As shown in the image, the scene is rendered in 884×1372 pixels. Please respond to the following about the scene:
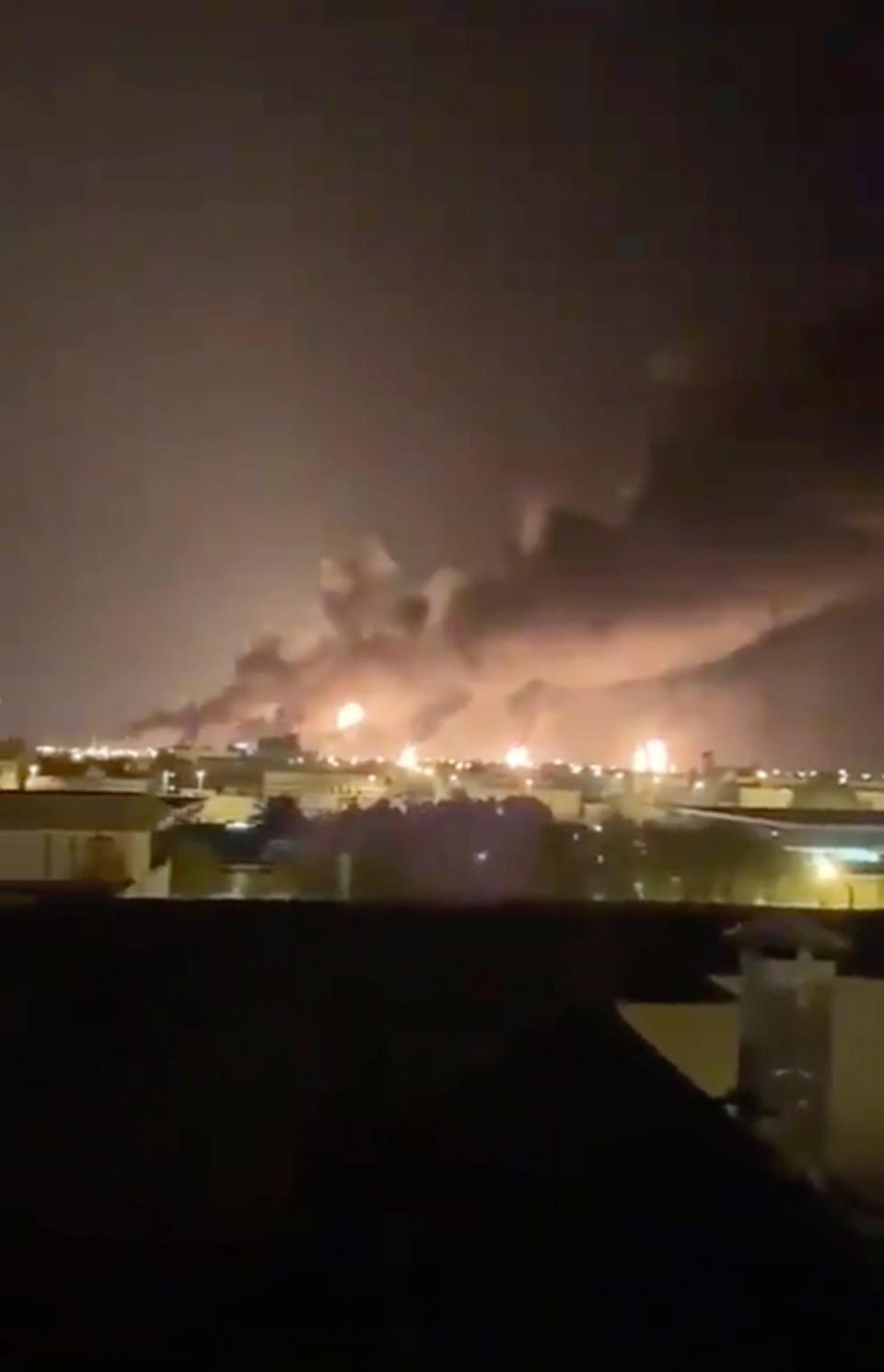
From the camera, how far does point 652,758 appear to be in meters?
40.9

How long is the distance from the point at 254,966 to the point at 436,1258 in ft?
13.7

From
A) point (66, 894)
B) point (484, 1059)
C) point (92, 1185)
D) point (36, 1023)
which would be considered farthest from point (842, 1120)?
point (66, 894)

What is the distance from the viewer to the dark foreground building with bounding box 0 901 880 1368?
3697 mm

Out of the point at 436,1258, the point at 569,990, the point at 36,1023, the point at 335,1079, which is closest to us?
the point at 436,1258

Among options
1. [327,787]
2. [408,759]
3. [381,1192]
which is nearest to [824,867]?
[381,1192]

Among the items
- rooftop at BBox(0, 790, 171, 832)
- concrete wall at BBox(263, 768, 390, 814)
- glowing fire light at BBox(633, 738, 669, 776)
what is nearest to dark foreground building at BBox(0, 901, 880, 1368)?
rooftop at BBox(0, 790, 171, 832)

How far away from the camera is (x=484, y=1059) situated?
5.98m

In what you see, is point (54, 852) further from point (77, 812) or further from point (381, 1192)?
point (381, 1192)

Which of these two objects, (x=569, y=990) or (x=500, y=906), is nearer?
(x=569, y=990)

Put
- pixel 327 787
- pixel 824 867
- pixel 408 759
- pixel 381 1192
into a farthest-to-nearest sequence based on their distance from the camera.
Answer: pixel 408 759, pixel 327 787, pixel 824 867, pixel 381 1192

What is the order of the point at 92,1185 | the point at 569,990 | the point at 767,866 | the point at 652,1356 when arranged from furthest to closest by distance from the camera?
1. the point at 767,866
2. the point at 569,990
3. the point at 92,1185
4. the point at 652,1356

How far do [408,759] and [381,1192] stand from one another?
1726 inches

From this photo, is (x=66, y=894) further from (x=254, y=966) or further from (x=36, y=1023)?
(x=36, y=1023)

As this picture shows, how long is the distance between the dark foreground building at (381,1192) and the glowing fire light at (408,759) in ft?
117
